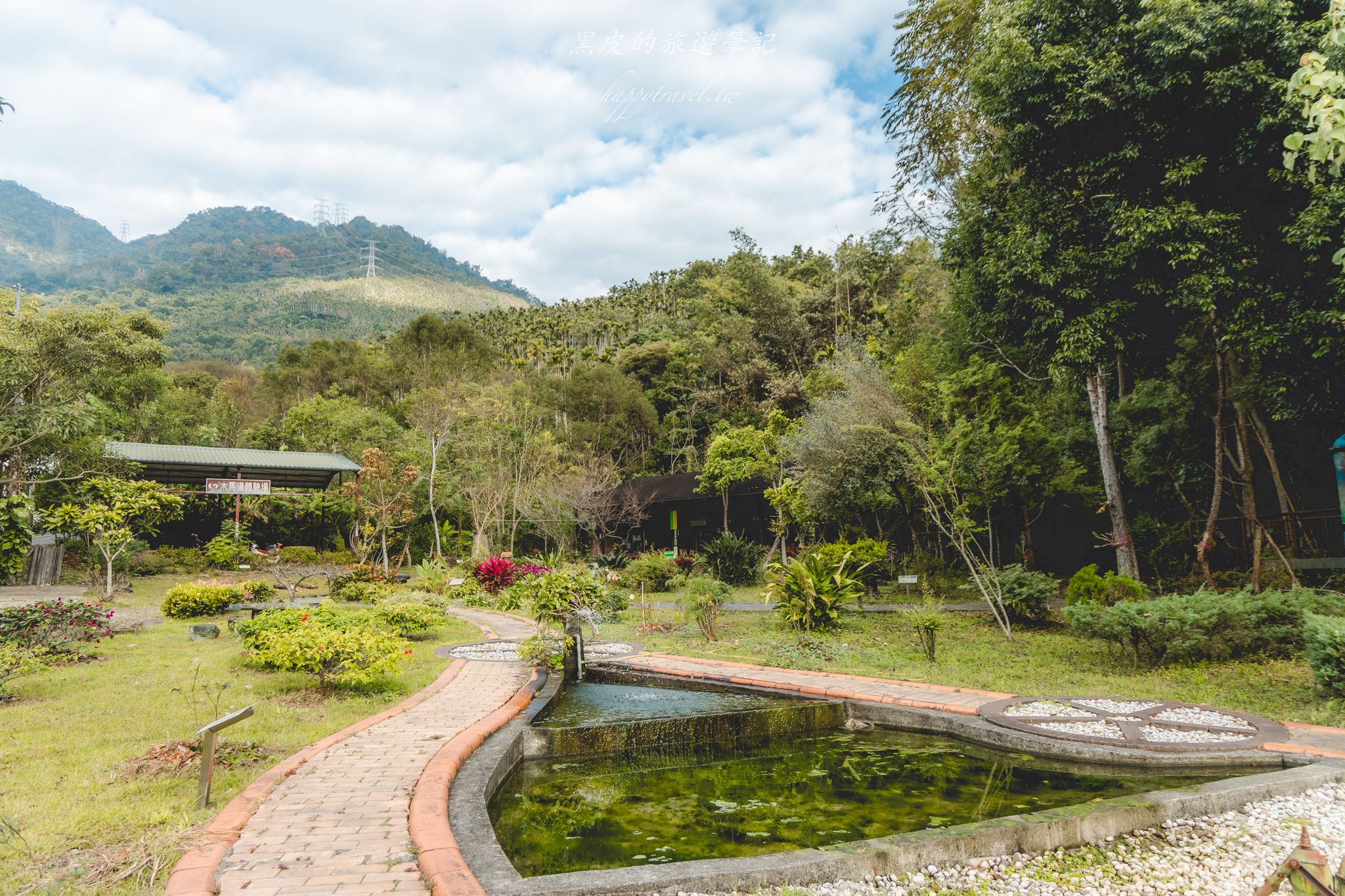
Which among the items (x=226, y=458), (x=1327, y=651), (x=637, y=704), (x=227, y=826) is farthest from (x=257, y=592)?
(x=1327, y=651)

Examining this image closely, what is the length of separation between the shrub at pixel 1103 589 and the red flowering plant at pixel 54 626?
1149cm

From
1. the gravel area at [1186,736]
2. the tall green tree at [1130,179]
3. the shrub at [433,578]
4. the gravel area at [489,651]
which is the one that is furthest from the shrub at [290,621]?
the tall green tree at [1130,179]

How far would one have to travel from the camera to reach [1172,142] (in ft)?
28.9

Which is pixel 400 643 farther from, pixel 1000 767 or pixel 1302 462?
pixel 1302 462

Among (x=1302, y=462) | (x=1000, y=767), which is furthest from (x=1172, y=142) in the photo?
(x=1000, y=767)

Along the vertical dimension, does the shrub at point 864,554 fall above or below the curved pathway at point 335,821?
above

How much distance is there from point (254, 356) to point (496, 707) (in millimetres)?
63802

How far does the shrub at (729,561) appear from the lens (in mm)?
16172

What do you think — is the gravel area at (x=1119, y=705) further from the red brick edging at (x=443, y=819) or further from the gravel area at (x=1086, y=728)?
the red brick edging at (x=443, y=819)

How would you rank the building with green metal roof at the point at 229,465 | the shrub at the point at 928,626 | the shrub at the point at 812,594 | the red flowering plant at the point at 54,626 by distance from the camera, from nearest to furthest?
1. the red flowering plant at the point at 54,626
2. the shrub at the point at 928,626
3. the shrub at the point at 812,594
4. the building with green metal roof at the point at 229,465

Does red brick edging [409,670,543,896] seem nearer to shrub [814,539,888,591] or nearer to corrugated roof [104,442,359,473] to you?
shrub [814,539,888,591]

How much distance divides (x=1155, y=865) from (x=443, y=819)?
3053 millimetres

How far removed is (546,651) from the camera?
745 cm

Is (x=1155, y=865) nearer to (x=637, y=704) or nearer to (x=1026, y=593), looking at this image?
(x=637, y=704)
